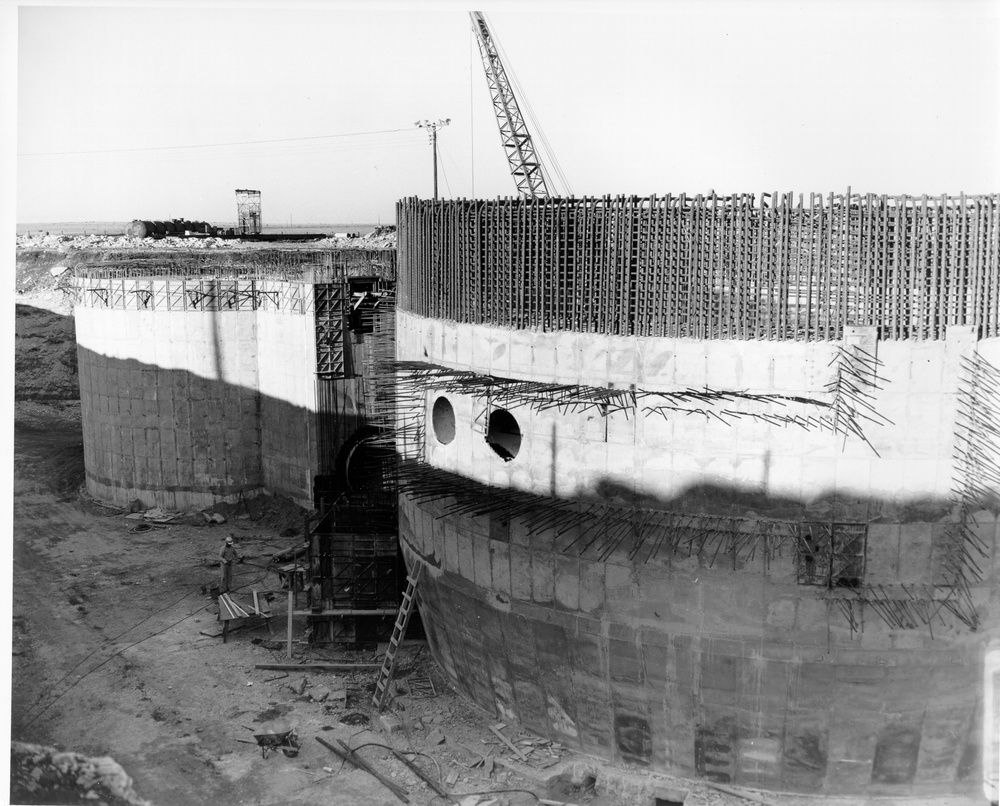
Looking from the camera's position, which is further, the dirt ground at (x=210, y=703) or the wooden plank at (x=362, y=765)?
the dirt ground at (x=210, y=703)

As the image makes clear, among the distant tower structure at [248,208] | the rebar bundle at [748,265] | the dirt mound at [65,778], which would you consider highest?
the distant tower structure at [248,208]

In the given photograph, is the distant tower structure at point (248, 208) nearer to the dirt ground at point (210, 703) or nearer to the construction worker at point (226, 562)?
the dirt ground at point (210, 703)

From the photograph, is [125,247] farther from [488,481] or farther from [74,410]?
[488,481]

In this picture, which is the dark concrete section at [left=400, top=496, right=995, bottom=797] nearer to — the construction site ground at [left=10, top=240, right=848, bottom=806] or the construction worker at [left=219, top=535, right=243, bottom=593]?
the construction site ground at [left=10, top=240, right=848, bottom=806]

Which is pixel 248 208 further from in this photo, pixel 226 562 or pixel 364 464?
pixel 226 562

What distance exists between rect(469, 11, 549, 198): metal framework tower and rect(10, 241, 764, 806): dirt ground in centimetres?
1898

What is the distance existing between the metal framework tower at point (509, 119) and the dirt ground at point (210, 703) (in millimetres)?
18977

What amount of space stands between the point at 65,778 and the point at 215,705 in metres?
2.86

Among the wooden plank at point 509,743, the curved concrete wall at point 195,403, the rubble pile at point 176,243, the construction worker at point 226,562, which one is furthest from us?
the rubble pile at point 176,243

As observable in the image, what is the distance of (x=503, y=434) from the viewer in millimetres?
18406

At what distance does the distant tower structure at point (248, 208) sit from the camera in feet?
259

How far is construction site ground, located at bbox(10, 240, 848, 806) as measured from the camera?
53.9ft

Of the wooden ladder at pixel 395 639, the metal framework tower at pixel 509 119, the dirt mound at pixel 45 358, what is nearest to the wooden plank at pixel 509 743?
the wooden ladder at pixel 395 639

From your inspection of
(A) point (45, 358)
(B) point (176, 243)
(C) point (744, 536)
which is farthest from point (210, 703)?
(B) point (176, 243)
